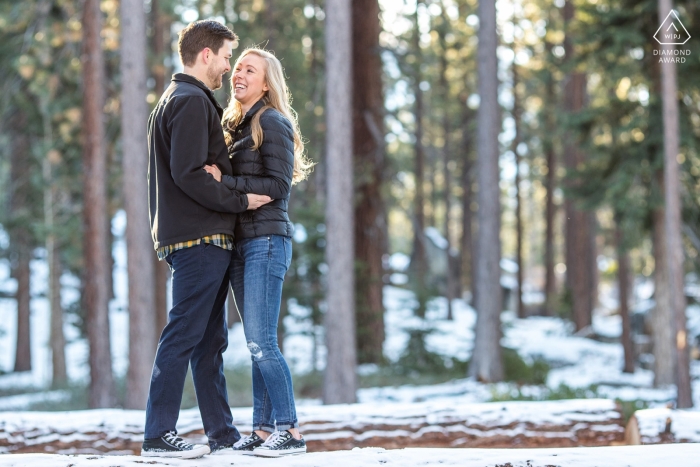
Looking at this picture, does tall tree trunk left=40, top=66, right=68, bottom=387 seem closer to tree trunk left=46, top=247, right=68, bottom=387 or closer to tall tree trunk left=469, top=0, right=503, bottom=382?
tree trunk left=46, top=247, right=68, bottom=387

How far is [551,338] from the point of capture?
26.7m

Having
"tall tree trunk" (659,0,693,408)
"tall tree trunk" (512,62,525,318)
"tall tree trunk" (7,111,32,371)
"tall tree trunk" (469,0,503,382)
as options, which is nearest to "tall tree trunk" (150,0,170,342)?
"tall tree trunk" (7,111,32,371)

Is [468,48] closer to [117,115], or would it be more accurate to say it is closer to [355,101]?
[355,101]

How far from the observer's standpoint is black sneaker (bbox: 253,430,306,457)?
472 cm

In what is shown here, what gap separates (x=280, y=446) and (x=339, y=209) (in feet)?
24.3

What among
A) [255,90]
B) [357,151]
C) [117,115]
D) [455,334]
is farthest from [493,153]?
[455,334]

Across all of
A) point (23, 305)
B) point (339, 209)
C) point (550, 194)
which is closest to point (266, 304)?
point (339, 209)

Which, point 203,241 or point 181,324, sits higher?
point 203,241

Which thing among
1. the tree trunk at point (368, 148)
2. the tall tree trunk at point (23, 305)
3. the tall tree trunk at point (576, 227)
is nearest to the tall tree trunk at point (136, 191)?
the tree trunk at point (368, 148)

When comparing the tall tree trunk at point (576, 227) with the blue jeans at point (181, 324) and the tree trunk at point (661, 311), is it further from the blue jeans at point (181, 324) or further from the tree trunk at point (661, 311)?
the blue jeans at point (181, 324)

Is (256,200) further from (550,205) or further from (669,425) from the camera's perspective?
(550,205)

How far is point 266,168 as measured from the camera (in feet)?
15.7

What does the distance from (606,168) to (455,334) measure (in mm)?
10906

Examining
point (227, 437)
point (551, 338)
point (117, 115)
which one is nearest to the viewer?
point (227, 437)
